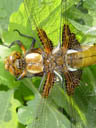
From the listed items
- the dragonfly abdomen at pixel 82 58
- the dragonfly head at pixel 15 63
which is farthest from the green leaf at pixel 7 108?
the dragonfly abdomen at pixel 82 58

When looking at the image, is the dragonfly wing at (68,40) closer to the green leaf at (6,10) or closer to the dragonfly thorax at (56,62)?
the dragonfly thorax at (56,62)

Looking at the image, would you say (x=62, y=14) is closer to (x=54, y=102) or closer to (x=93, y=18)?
(x=93, y=18)

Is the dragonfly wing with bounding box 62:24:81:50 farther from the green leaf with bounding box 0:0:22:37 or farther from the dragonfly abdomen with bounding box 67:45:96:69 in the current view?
the green leaf with bounding box 0:0:22:37

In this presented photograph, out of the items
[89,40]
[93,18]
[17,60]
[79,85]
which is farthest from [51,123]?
[93,18]

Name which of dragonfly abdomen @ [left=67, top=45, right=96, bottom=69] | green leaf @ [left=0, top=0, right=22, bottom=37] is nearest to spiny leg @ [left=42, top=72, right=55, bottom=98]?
dragonfly abdomen @ [left=67, top=45, right=96, bottom=69]

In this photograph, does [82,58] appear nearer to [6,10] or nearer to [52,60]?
[52,60]

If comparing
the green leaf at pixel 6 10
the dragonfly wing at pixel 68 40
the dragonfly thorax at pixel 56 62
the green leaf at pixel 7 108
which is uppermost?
the green leaf at pixel 6 10

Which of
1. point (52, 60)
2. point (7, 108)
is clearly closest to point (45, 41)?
point (52, 60)
